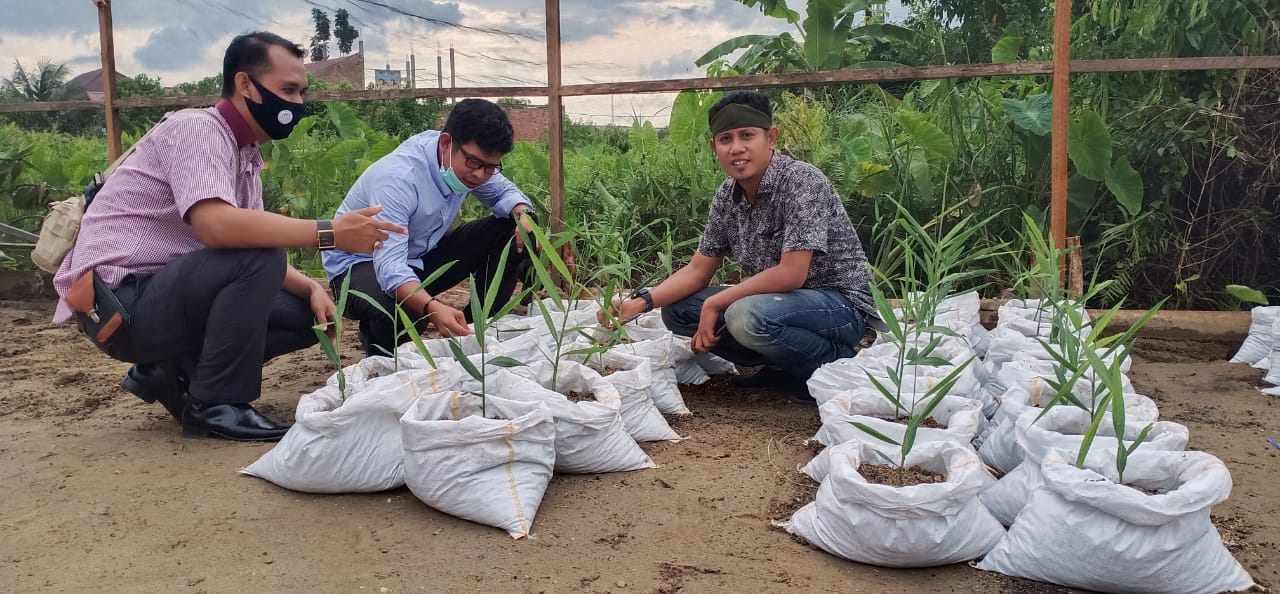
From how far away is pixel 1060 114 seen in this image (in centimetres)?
331

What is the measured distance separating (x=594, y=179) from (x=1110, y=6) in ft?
8.18

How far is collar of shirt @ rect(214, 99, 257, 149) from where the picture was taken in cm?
227

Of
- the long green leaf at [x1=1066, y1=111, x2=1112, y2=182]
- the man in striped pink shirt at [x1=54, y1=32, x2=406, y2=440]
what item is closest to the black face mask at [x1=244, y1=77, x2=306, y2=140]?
the man in striped pink shirt at [x1=54, y1=32, x2=406, y2=440]

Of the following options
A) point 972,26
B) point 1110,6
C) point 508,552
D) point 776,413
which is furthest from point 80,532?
point 972,26

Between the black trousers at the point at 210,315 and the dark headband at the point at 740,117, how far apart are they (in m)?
1.23

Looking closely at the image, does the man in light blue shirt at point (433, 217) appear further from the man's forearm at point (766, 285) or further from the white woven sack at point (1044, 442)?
the white woven sack at point (1044, 442)

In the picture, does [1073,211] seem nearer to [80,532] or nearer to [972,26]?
[80,532]

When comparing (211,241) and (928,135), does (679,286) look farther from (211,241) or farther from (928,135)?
(928,135)

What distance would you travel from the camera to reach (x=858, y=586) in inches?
61.3

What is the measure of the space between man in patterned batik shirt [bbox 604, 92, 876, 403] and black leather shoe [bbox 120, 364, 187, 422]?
1215mm

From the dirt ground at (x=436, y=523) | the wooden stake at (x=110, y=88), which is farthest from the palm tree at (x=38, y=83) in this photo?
the dirt ground at (x=436, y=523)

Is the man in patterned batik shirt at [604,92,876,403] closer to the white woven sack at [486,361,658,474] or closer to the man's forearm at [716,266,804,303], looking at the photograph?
the man's forearm at [716,266,804,303]

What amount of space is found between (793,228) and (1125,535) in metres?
1.27

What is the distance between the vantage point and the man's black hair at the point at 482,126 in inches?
102
